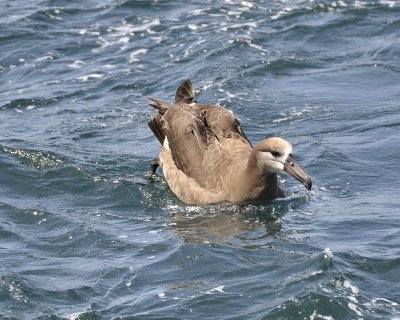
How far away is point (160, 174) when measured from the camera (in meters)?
12.7

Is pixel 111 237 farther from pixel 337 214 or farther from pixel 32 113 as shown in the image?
pixel 32 113

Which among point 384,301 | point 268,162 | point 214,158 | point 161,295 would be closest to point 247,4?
point 214,158

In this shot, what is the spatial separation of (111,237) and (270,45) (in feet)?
22.3

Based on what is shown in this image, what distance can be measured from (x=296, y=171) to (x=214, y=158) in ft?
3.98

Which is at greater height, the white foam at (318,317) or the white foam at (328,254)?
the white foam at (318,317)

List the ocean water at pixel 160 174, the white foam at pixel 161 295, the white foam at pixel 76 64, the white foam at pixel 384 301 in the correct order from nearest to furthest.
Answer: the white foam at pixel 384 301
the white foam at pixel 161 295
the ocean water at pixel 160 174
the white foam at pixel 76 64

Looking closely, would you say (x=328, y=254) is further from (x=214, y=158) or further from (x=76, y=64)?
(x=76, y=64)

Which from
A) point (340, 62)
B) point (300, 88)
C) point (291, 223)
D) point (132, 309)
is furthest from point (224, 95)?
point (132, 309)

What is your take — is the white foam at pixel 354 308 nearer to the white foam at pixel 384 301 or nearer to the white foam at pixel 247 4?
the white foam at pixel 384 301

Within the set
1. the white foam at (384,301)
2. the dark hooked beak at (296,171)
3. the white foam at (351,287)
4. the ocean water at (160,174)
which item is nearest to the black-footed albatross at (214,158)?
the dark hooked beak at (296,171)

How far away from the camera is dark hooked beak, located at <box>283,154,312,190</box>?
1055 cm

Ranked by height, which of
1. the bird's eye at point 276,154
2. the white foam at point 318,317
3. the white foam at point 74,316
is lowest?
the white foam at point 318,317

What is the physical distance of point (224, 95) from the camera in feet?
→ 48.2

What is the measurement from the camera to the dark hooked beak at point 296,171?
10.5 meters
